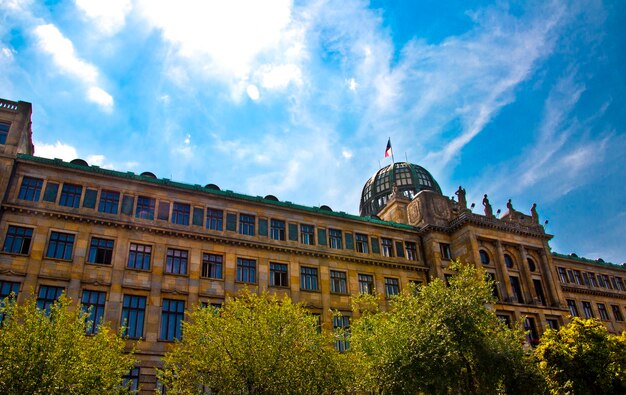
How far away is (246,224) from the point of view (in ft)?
152

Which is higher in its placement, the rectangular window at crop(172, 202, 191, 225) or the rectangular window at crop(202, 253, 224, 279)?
the rectangular window at crop(172, 202, 191, 225)

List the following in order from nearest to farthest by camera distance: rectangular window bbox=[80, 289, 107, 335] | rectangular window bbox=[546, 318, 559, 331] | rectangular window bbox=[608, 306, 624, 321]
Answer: rectangular window bbox=[80, 289, 107, 335]
rectangular window bbox=[546, 318, 559, 331]
rectangular window bbox=[608, 306, 624, 321]

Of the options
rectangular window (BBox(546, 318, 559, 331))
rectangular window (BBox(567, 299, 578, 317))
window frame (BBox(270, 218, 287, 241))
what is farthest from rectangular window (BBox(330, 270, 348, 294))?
rectangular window (BBox(567, 299, 578, 317))

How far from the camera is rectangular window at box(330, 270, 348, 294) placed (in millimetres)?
47256

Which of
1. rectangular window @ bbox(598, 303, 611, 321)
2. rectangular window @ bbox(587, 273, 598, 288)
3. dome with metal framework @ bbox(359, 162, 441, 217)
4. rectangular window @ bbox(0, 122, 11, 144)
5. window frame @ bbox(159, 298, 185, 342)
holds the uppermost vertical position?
dome with metal framework @ bbox(359, 162, 441, 217)

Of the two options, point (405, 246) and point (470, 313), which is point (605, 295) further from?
point (470, 313)

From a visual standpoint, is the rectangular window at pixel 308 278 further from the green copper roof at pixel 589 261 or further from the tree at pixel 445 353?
the green copper roof at pixel 589 261

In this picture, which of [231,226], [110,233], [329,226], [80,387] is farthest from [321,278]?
[80,387]

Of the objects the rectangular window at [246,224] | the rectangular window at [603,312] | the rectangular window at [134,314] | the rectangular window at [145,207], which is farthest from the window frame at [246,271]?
the rectangular window at [603,312]

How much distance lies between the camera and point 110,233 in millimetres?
40156

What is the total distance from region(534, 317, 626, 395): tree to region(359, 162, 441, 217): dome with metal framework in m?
40.0

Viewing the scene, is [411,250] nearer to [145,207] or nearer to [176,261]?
[176,261]

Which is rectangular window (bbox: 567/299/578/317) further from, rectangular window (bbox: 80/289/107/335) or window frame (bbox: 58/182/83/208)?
window frame (bbox: 58/182/83/208)

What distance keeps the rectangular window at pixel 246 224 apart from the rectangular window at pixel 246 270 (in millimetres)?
2739
